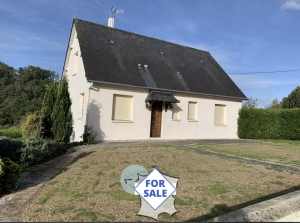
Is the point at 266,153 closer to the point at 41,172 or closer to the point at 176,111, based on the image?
the point at 176,111

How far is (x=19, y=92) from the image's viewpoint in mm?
38594

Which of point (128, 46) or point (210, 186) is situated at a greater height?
point (128, 46)

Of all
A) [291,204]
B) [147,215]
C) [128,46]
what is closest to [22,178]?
[147,215]

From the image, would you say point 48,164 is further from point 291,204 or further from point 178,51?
point 178,51

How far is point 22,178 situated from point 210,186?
4.20m

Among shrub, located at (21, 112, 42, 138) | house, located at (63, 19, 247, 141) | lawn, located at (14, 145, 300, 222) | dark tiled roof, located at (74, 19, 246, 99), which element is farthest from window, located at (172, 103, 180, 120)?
shrub, located at (21, 112, 42, 138)

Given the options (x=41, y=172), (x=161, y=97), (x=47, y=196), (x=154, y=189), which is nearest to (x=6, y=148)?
(x=41, y=172)

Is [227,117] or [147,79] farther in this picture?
[227,117]

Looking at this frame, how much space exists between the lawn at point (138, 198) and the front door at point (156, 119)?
267 inches

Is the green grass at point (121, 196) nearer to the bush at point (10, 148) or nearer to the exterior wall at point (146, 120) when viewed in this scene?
the bush at point (10, 148)

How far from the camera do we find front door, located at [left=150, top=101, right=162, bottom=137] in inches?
562

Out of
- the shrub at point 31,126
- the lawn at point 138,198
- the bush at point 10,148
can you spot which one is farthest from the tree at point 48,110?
the lawn at point 138,198

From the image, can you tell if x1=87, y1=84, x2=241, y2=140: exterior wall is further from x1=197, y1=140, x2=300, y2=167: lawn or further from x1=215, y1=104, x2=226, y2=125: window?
x1=197, y1=140, x2=300, y2=167: lawn

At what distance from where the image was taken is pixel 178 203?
4.01 meters
